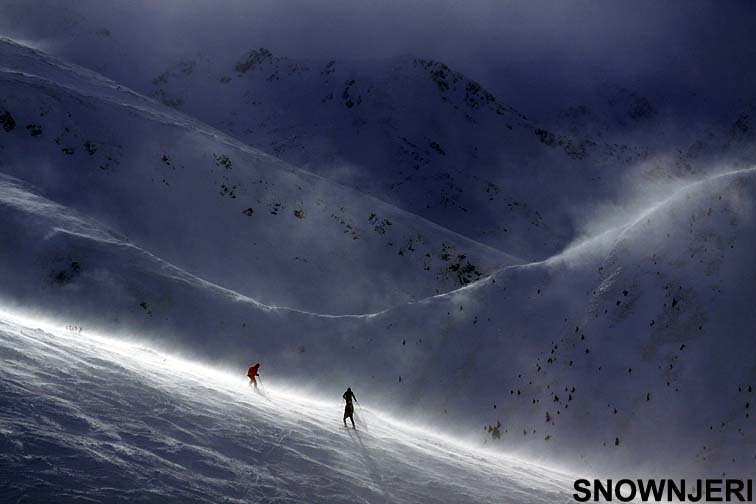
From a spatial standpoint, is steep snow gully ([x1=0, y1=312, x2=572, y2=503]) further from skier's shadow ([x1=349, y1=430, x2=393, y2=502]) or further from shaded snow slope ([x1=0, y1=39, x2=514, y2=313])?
shaded snow slope ([x1=0, y1=39, x2=514, y2=313])

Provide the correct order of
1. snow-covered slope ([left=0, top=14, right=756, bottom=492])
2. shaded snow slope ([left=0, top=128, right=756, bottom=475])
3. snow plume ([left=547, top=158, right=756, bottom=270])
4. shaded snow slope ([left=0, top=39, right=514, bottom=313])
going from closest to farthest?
shaded snow slope ([left=0, top=128, right=756, bottom=475]) < snow-covered slope ([left=0, top=14, right=756, bottom=492]) < snow plume ([left=547, top=158, right=756, bottom=270]) < shaded snow slope ([left=0, top=39, right=514, bottom=313])

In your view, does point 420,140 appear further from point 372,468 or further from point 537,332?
point 372,468

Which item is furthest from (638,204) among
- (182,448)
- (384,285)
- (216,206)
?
(182,448)

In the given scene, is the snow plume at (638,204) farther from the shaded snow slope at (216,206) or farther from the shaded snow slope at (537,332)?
the shaded snow slope at (216,206)

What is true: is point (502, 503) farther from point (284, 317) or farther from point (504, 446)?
point (284, 317)

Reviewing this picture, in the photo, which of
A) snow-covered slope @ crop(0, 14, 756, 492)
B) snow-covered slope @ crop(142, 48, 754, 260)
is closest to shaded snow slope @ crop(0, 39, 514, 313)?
snow-covered slope @ crop(0, 14, 756, 492)

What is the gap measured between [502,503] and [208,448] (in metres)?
6.55

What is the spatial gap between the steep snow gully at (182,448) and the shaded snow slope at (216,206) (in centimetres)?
2139

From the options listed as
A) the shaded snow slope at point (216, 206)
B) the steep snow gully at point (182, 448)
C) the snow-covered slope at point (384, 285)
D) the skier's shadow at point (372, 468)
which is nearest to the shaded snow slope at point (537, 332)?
the snow-covered slope at point (384, 285)

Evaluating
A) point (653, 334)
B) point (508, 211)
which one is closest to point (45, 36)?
point (508, 211)

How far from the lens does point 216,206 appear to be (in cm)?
4609

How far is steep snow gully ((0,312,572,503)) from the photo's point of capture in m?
9.45

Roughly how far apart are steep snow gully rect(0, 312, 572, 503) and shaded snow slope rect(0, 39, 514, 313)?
842 inches

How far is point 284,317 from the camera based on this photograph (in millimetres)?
32844
